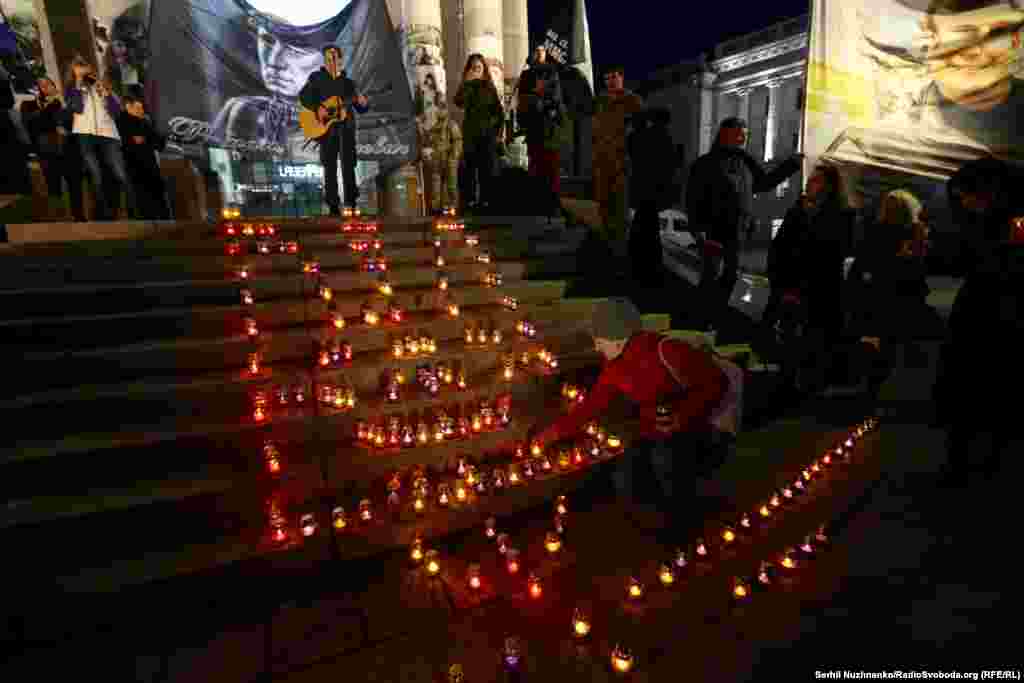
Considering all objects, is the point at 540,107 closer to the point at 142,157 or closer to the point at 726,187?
the point at 726,187

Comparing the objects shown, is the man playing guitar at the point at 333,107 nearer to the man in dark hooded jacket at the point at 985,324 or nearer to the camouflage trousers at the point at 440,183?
the camouflage trousers at the point at 440,183

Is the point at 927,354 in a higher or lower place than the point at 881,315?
lower

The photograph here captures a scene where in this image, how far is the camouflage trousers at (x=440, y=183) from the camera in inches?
488

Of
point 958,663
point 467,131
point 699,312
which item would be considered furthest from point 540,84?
point 958,663

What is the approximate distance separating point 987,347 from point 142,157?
967cm

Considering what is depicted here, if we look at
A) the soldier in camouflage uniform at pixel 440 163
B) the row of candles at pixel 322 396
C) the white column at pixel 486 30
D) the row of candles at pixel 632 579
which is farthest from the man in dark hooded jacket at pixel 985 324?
the white column at pixel 486 30

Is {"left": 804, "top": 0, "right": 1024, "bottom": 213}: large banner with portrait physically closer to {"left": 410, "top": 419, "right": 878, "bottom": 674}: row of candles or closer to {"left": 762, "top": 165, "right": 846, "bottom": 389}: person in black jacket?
{"left": 762, "top": 165, "right": 846, "bottom": 389}: person in black jacket

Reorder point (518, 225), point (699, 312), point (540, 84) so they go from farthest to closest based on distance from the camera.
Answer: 1. point (540, 84)
2. point (518, 225)
3. point (699, 312)

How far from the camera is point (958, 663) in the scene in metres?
2.15

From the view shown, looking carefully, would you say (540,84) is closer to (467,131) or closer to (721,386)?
(467,131)

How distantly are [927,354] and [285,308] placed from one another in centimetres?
719

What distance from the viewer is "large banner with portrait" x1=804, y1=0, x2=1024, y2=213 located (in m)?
8.11

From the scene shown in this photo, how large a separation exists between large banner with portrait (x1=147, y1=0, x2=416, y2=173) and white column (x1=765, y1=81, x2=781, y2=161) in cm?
3427

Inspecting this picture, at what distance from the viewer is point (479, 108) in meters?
7.95
